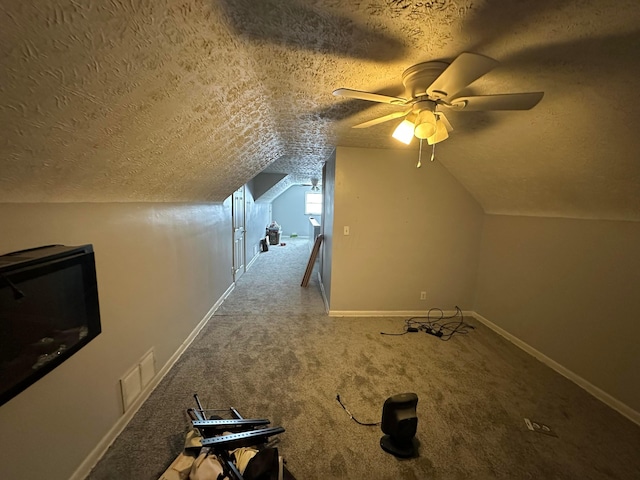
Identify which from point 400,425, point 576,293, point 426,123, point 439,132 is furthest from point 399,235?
point 400,425

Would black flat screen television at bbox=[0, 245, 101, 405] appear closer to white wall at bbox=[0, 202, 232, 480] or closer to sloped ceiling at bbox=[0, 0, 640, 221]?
white wall at bbox=[0, 202, 232, 480]

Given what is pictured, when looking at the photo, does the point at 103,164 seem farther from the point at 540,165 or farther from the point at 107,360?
the point at 540,165

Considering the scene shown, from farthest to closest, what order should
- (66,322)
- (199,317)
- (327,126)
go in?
(199,317) < (327,126) < (66,322)

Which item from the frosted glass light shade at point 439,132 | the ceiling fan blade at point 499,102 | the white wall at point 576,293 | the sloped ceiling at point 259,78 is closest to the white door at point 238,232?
the sloped ceiling at point 259,78

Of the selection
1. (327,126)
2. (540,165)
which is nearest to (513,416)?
(540,165)

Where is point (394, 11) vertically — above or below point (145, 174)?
above

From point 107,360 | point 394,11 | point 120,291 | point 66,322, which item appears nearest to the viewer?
point 394,11

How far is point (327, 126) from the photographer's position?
2359 millimetres

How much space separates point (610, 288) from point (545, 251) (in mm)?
592

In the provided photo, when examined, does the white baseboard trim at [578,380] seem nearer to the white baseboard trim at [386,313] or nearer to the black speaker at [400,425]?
the white baseboard trim at [386,313]

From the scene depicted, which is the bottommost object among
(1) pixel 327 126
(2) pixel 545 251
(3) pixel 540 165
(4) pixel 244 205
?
(2) pixel 545 251

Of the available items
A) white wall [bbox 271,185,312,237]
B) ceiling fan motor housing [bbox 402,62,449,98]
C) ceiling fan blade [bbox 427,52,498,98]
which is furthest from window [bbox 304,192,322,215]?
ceiling fan blade [bbox 427,52,498,98]

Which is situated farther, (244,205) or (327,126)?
(244,205)

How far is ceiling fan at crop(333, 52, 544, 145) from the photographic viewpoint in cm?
113
